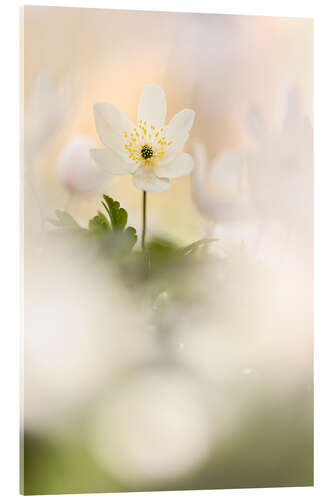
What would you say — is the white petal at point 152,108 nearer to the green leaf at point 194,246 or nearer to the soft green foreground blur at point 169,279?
the soft green foreground blur at point 169,279

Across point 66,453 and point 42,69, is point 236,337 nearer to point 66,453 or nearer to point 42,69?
point 66,453

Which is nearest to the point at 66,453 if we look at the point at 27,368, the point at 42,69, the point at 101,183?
the point at 27,368

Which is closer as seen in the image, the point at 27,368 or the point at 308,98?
the point at 27,368

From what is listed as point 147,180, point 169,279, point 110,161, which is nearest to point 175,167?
point 147,180

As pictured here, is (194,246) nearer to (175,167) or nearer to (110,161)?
(175,167)

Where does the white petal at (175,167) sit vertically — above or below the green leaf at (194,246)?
above

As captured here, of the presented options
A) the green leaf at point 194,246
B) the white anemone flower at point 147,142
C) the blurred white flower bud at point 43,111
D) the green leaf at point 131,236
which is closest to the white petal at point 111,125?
the white anemone flower at point 147,142
